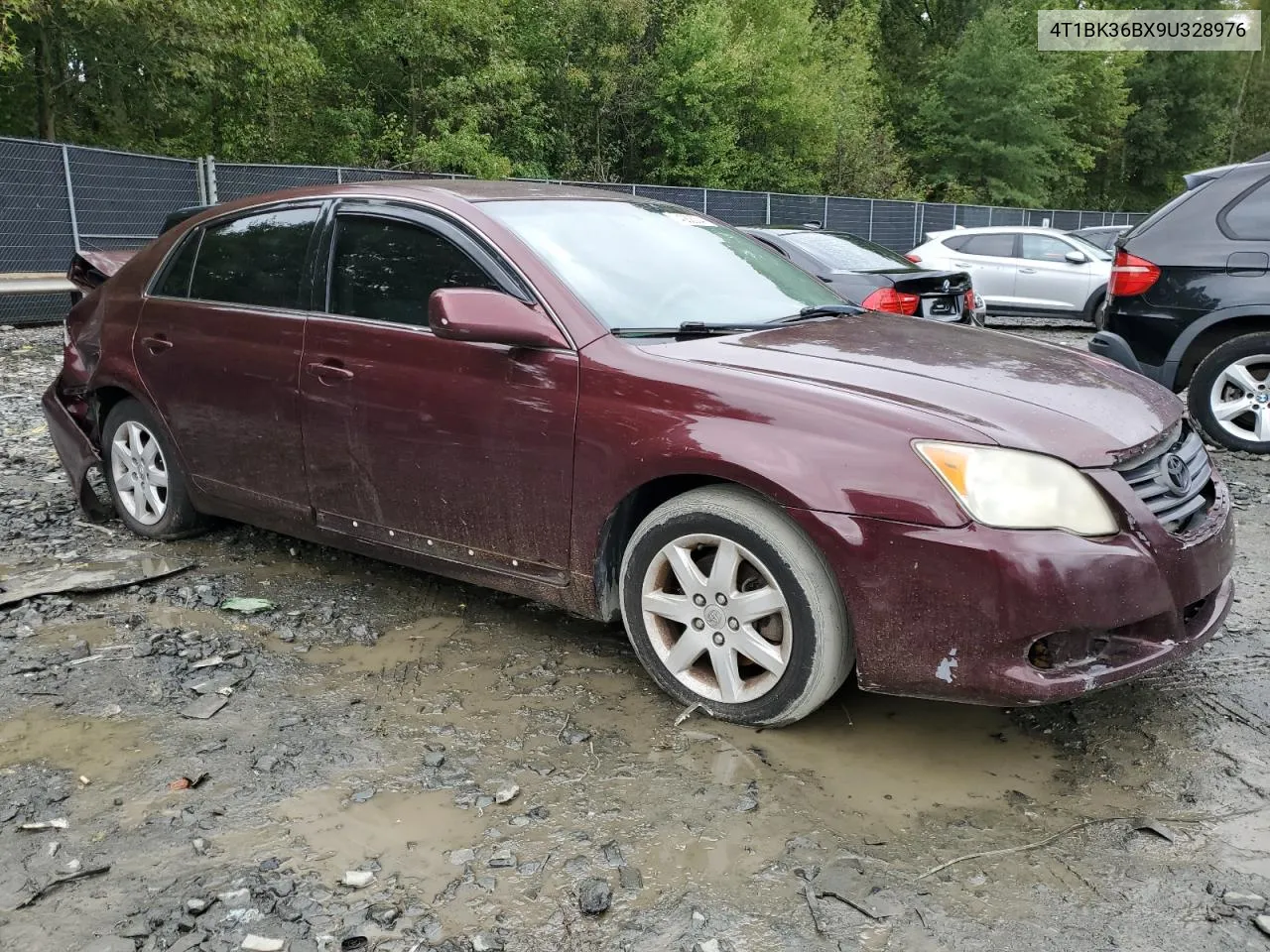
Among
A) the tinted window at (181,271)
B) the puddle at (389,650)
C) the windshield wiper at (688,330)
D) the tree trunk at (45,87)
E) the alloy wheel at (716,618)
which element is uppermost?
the tree trunk at (45,87)

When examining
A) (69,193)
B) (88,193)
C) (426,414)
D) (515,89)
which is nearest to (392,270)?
(426,414)

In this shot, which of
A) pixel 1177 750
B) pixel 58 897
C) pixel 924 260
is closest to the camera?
pixel 58 897

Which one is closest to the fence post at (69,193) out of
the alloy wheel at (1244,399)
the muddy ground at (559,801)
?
the muddy ground at (559,801)

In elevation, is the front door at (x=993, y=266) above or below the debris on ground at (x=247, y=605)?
above

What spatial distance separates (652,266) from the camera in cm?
374

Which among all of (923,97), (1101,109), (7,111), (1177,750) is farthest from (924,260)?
(1101,109)

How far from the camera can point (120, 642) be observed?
383 centimetres

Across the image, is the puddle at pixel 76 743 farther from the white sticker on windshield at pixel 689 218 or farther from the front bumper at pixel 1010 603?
the white sticker on windshield at pixel 689 218

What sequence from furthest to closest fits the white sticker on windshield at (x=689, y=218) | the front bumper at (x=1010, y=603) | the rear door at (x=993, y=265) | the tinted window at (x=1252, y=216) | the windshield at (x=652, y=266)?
the rear door at (x=993, y=265), the tinted window at (x=1252, y=216), the white sticker on windshield at (x=689, y=218), the windshield at (x=652, y=266), the front bumper at (x=1010, y=603)

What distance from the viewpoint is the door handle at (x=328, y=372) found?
381 centimetres

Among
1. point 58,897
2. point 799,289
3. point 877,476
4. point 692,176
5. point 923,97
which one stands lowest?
point 58,897

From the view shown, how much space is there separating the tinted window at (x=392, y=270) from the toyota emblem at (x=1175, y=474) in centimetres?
215

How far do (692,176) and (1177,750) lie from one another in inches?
986

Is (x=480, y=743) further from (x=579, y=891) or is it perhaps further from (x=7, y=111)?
(x=7, y=111)
